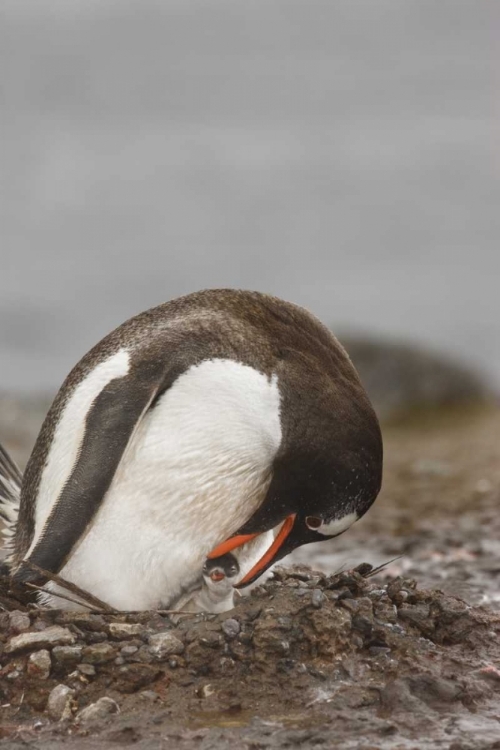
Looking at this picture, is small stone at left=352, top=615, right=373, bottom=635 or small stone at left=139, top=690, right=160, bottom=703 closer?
small stone at left=139, top=690, right=160, bottom=703

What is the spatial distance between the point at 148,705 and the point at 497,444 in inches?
383

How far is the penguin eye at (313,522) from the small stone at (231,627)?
25.4 inches

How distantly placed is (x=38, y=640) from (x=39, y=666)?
0.49ft

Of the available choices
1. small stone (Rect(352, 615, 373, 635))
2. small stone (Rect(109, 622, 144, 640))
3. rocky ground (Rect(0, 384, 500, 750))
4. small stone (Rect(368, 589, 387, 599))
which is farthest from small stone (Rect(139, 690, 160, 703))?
small stone (Rect(368, 589, 387, 599))

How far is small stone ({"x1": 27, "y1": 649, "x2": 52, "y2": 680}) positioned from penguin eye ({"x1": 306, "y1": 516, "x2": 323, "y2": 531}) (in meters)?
1.41

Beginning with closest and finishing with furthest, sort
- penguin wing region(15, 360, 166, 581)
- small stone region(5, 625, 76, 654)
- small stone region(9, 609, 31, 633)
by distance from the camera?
small stone region(5, 625, 76, 654) → small stone region(9, 609, 31, 633) → penguin wing region(15, 360, 166, 581)

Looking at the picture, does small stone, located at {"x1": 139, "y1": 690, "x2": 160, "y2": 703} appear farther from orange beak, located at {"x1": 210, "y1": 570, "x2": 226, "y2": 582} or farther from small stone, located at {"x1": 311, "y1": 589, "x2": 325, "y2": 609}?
small stone, located at {"x1": 311, "y1": 589, "x2": 325, "y2": 609}

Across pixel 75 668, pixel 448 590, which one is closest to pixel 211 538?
pixel 75 668

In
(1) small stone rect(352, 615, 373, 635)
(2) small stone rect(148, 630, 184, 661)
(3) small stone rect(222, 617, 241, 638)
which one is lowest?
(2) small stone rect(148, 630, 184, 661)

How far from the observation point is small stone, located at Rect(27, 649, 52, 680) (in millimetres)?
5426

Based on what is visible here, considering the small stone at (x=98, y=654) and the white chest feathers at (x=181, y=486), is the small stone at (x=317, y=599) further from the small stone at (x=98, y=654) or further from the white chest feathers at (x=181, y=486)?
the small stone at (x=98, y=654)

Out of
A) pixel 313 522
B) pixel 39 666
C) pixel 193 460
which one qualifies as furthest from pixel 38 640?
pixel 313 522

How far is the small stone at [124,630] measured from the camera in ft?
18.5

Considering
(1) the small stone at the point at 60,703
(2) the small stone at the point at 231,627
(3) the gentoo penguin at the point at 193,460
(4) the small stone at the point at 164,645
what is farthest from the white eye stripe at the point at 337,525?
(1) the small stone at the point at 60,703
